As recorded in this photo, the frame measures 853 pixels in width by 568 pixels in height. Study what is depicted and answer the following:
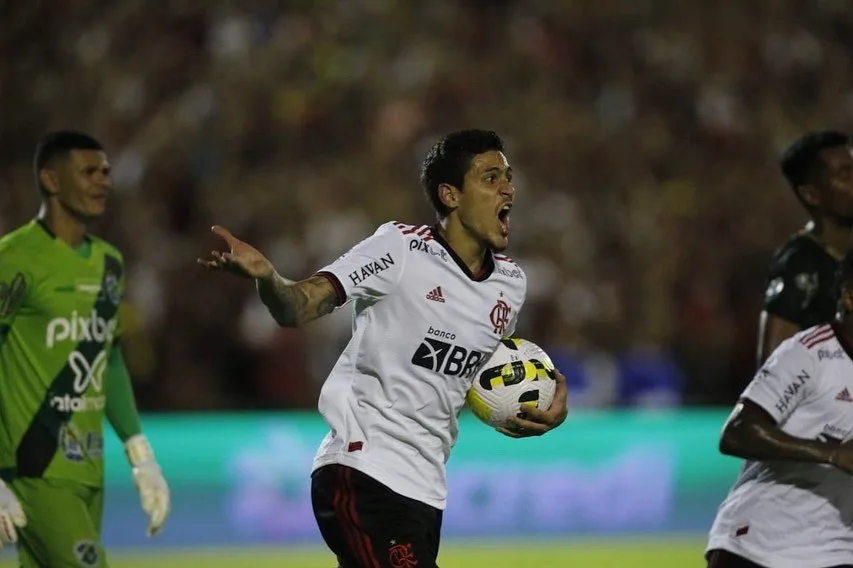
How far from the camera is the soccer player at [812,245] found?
6031 mm

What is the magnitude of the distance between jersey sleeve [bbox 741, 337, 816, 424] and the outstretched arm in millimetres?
1492

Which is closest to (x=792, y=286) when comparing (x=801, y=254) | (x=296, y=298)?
(x=801, y=254)

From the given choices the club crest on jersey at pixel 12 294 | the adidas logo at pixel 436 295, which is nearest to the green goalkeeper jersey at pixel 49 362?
the club crest on jersey at pixel 12 294

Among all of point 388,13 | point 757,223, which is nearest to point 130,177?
point 388,13

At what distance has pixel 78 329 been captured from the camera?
5.80 m

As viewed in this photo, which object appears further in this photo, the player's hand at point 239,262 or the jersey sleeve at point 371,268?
the jersey sleeve at point 371,268

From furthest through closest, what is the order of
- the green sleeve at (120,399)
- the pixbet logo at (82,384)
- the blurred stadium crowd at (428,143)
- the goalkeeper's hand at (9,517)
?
the blurred stadium crowd at (428,143), the green sleeve at (120,399), the pixbet logo at (82,384), the goalkeeper's hand at (9,517)

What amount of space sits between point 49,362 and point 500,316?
6.51 feet

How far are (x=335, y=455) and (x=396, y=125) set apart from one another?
835 centimetres

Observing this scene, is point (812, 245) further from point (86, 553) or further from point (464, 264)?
point (86, 553)

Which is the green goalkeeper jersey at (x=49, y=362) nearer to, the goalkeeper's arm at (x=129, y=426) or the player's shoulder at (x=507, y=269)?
the goalkeeper's arm at (x=129, y=426)

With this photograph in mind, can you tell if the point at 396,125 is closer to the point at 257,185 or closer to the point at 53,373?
the point at 257,185

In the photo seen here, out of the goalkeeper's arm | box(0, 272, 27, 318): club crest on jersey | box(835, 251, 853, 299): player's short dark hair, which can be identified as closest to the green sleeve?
the goalkeeper's arm

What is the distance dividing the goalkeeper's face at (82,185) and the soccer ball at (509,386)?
2066 millimetres
